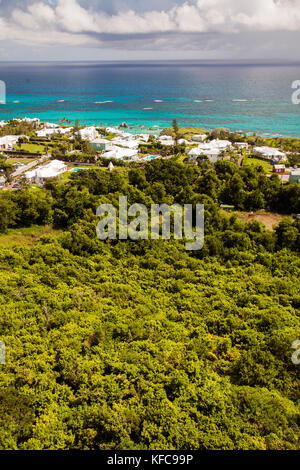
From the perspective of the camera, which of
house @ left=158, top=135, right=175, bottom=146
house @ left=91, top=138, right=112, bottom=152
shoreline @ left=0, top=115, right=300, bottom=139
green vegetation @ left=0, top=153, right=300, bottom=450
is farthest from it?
shoreline @ left=0, top=115, right=300, bottom=139

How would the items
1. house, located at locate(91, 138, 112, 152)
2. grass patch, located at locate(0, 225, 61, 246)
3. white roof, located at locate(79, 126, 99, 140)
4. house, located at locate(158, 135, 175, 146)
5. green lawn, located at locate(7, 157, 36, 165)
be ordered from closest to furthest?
grass patch, located at locate(0, 225, 61, 246) → green lawn, located at locate(7, 157, 36, 165) → house, located at locate(91, 138, 112, 152) → house, located at locate(158, 135, 175, 146) → white roof, located at locate(79, 126, 99, 140)

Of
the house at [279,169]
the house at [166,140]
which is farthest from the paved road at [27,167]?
the house at [279,169]

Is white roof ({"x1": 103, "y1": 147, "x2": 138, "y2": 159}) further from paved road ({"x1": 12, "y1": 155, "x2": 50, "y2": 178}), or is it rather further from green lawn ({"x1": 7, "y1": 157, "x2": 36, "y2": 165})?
green lawn ({"x1": 7, "y1": 157, "x2": 36, "y2": 165})

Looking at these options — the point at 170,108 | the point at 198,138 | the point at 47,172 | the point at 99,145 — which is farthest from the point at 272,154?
the point at 170,108

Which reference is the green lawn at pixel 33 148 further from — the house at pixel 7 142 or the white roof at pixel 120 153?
the white roof at pixel 120 153

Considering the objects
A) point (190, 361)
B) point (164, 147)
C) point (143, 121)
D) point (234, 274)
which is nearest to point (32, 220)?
point (234, 274)

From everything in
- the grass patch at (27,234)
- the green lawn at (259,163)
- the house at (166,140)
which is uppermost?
the house at (166,140)

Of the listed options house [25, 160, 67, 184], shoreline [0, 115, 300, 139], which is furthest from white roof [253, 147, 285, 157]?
house [25, 160, 67, 184]
